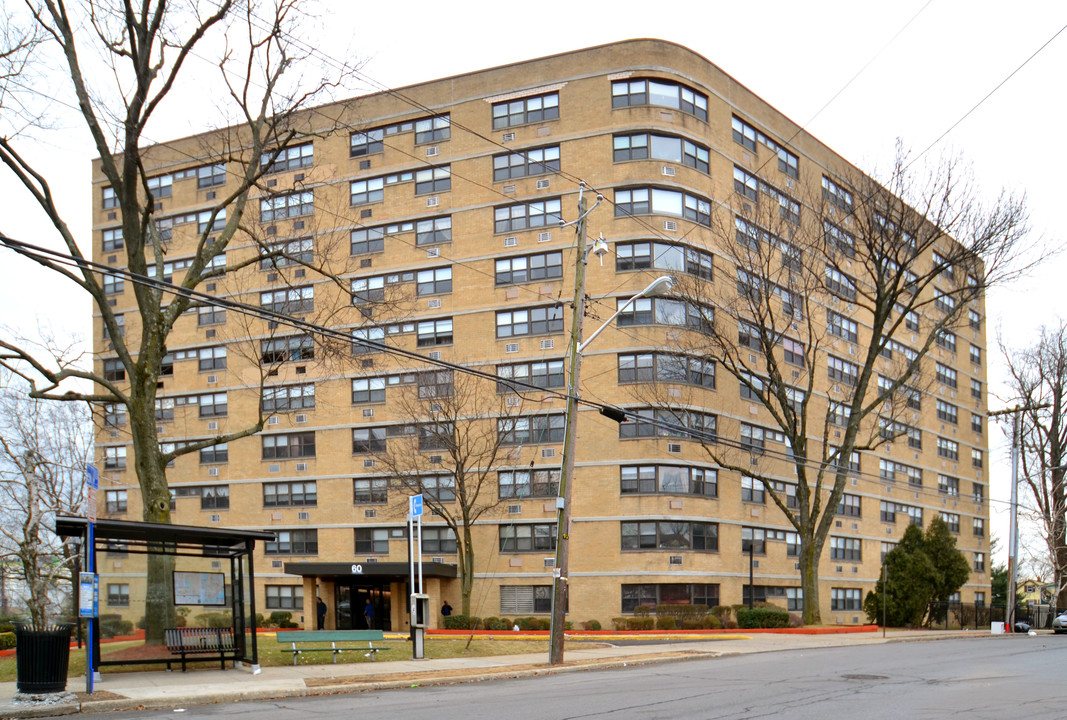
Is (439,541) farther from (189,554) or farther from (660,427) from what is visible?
(189,554)

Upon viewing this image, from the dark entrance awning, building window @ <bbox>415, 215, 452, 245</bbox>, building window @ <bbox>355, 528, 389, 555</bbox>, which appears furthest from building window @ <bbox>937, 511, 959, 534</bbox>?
building window @ <bbox>415, 215, 452, 245</bbox>

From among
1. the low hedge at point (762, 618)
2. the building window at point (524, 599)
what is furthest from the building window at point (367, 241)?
the low hedge at point (762, 618)

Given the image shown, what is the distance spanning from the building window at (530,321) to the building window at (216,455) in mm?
17448

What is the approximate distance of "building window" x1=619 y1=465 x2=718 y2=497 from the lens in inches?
1690

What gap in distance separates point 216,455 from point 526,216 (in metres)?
21.8

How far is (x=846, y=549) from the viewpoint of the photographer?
53.4m

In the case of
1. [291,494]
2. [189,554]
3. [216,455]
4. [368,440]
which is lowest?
[291,494]

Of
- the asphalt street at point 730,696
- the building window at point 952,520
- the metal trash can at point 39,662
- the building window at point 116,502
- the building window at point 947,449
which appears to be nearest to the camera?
the asphalt street at point 730,696

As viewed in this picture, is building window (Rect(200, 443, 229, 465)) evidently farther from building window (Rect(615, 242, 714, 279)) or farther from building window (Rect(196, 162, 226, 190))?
building window (Rect(615, 242, 714, 279))

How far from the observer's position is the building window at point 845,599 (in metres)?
52.0

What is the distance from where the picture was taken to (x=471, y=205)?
47.6 meters

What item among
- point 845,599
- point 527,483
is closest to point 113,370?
point 527,483

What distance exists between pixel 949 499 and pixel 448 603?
38.5m

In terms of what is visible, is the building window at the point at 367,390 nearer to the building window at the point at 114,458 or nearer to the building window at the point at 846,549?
the building window at the point at 114,458
